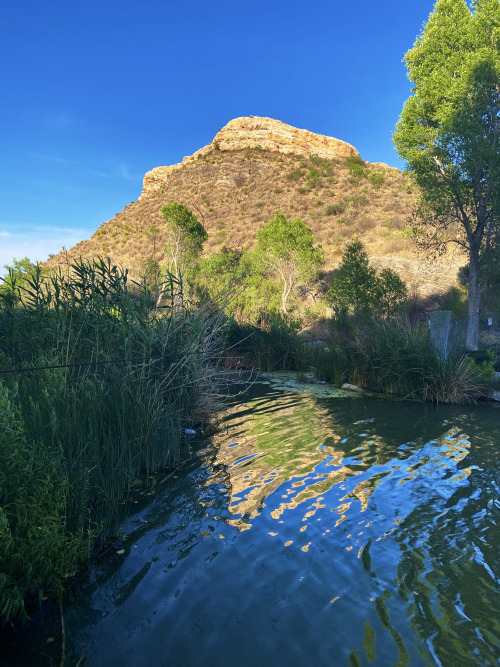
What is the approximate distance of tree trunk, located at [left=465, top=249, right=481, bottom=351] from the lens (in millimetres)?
13391

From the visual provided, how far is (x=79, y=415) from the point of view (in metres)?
3.68

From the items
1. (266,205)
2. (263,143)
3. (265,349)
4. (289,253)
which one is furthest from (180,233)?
(263,143)

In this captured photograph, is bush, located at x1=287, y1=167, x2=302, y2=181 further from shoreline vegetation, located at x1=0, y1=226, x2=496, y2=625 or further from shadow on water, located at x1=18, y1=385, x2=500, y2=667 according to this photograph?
shadow on water, located at x1=18, y1=385, x2=500, y2=667

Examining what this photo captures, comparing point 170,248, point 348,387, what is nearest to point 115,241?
point 170,248

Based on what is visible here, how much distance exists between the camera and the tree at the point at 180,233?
3025cm

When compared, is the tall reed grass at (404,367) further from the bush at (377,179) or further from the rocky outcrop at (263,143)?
the rocky outcrop at (263,143)

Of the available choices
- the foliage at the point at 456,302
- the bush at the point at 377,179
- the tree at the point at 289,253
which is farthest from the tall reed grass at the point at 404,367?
the bush at the point at 377,179

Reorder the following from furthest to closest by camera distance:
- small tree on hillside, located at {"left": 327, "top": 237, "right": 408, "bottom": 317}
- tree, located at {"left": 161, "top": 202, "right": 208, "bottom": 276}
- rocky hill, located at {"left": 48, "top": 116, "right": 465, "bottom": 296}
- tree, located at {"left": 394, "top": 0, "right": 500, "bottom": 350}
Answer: tree, located at {"left": 161, "top": 202, "right": 208, "bottom": 276}
rocky hill, located at {"left": 48, "top": 116, "right": 465, "bottom": 296}
small tree on hillside, located at {"left": 327, "top": 237, "right": 408, "bottom": 317}
tree, located at {"left": 394, "top": 0, "right": 500, "bottom": 350}

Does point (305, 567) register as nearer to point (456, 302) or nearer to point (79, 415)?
point (79, 415)

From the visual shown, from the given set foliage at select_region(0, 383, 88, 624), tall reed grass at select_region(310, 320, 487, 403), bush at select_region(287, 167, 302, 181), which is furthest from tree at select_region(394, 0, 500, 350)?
bush at select_region(287, 167, 302, 181)

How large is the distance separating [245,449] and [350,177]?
4396 centimetres

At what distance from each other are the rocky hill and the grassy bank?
17931 mm

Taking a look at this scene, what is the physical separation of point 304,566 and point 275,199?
41660 millimetres

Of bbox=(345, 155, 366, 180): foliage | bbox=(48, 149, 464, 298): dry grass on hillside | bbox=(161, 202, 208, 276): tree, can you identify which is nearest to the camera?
bbox=(161, 202, 208, 276): tree
